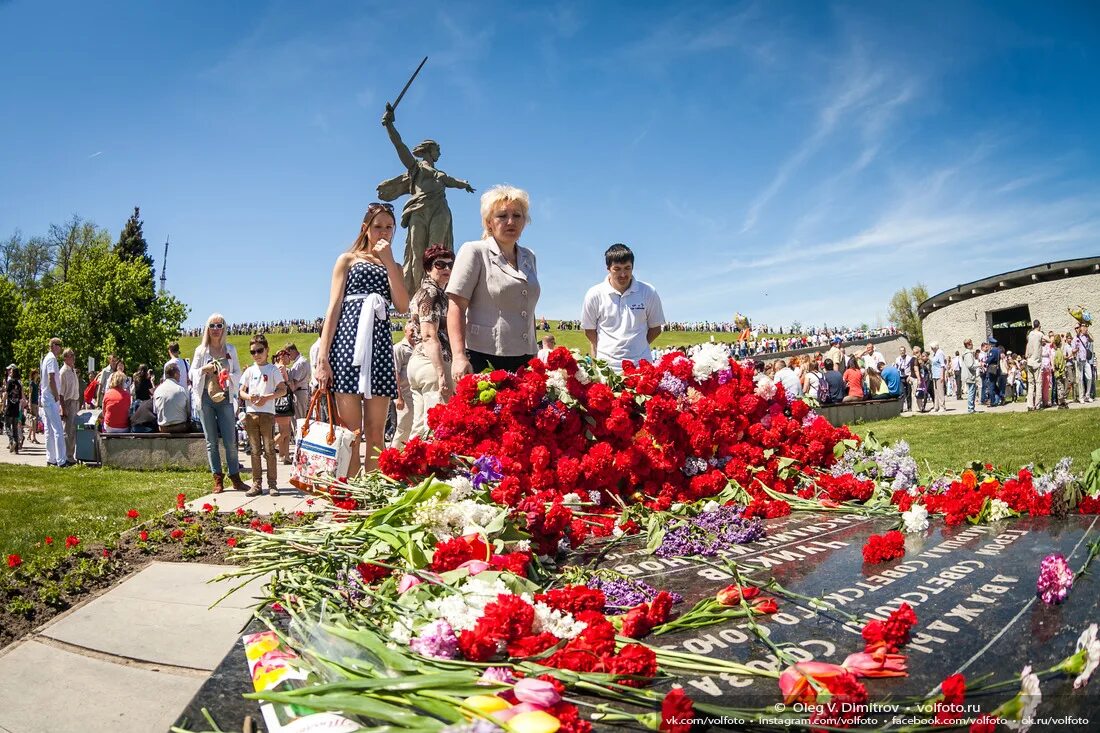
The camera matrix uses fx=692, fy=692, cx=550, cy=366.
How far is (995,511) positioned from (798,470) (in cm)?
103

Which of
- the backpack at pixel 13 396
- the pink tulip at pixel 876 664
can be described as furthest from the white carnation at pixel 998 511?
the backpack at pixel 13 396

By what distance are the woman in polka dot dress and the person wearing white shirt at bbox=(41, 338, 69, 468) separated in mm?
8823

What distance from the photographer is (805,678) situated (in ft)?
5.16

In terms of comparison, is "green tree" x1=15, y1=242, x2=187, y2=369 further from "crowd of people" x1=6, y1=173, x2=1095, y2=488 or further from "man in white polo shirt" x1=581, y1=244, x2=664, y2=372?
"man in white polo shirt" x1=581, y1=244, x2=664, y2=372

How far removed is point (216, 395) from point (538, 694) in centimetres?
669

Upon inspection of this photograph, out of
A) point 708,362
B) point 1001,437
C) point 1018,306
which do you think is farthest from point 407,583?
point 1018,306

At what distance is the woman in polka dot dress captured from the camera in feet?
15.4

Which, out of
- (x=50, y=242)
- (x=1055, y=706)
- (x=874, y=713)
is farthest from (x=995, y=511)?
(x=50, y=242)

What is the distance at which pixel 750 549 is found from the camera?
2.98 meters

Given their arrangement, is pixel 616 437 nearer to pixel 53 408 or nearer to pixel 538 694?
pixel 538 694

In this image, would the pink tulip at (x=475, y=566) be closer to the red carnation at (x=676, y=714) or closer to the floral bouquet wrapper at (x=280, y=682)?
the floral bouquet wrapper at (x=280, y=682)

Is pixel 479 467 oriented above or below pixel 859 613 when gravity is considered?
above

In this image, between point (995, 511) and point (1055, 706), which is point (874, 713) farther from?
point (995, 511)

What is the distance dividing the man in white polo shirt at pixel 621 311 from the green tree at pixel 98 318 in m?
37.6
